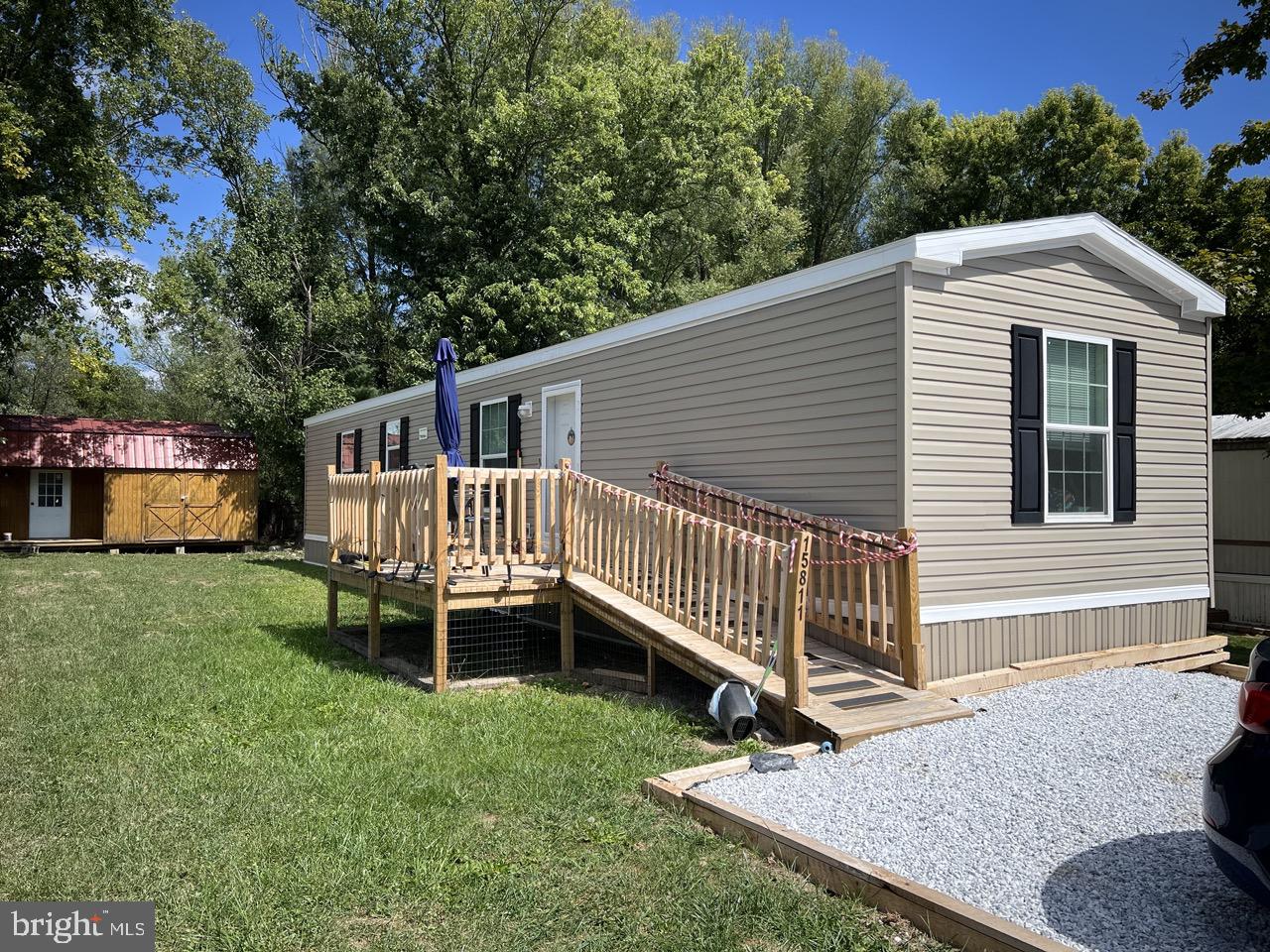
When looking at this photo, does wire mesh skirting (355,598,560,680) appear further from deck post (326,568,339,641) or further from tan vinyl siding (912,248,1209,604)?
tan vinyl siding (912,248,1209,604)

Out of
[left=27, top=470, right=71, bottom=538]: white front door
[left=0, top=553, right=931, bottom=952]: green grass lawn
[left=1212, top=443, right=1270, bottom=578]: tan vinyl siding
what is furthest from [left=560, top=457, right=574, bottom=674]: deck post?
[left=27, top=470, right=71, bottom=538]: white front door

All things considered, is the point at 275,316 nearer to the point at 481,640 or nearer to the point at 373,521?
the point at 481,640

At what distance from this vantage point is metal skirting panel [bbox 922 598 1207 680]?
19.8 feet

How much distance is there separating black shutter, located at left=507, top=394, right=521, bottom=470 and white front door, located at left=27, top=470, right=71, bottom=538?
16531mm

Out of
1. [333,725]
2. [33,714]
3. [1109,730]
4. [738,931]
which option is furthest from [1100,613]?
[33,714]

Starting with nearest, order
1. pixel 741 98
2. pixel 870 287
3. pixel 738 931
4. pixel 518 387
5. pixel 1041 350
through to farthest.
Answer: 1. pixel 738 931
2. pixel 870 287
3. pixel 1041 350
4. pixel 518 387
5. pixel 741 98

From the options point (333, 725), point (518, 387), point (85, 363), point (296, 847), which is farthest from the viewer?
point (85, 363)

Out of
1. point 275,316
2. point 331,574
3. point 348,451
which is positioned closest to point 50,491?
point 275,316

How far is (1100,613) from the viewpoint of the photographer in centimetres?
695

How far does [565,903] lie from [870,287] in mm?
4579

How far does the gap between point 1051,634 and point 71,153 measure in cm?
2088

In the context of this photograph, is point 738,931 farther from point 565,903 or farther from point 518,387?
point 518,387

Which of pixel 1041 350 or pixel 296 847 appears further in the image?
pixel 1041 350

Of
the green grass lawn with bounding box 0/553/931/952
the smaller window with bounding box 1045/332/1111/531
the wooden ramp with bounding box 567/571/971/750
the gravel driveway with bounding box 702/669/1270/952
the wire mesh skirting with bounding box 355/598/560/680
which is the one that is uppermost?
the smaller window with bounding box 1045/332/1111/531
